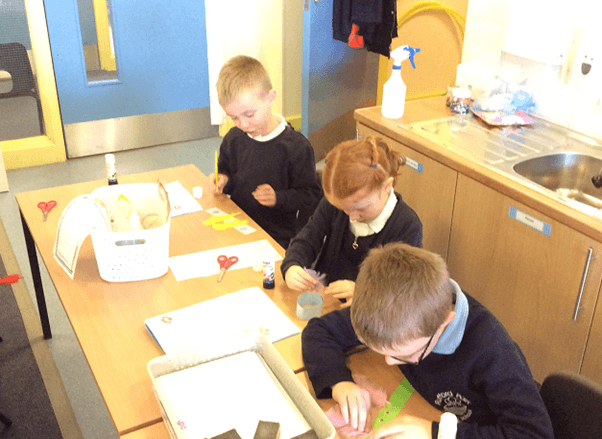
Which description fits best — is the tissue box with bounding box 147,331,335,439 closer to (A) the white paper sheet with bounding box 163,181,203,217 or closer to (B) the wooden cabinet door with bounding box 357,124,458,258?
(A) the white paper sheet with bounding box 163,181,203,217

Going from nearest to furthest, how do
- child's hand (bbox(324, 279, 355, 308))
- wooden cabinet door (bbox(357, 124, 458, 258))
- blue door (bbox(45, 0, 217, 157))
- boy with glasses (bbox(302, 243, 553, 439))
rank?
boy with glasses (bbox(302, 243, 553, 439)) → child's hand (bbox(324, 279, 355, 308)) → wooden cabinet door (bbox(357, 124, 458, 258)) → blue door (bbox(45, 0, 217, 157))

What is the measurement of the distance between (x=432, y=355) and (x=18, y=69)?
3.47 m

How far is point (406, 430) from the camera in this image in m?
1.05

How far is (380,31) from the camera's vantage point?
135 inches

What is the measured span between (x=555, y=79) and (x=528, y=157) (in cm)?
46

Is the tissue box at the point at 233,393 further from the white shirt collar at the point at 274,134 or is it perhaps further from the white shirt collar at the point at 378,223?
the white shirt collar at the point at 274,134

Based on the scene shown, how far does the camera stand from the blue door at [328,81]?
352 centimetres

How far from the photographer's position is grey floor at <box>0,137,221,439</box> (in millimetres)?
2031

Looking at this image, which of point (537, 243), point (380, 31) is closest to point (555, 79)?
point (537, 243)

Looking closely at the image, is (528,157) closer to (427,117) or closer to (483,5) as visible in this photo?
(427,117)

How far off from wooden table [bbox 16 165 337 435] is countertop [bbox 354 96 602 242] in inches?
30.9

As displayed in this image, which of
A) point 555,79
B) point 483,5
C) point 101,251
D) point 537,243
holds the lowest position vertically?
point 537,243

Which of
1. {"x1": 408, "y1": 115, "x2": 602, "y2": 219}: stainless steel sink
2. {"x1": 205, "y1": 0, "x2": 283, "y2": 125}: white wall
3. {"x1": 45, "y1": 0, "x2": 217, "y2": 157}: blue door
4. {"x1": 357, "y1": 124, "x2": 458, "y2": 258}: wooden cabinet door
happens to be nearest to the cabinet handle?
{"x1": 408, "y1": 115, "x2": 602, "y2": 219}: stainless steel sink

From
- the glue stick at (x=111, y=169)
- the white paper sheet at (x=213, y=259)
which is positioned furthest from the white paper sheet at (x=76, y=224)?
the glue stick at (x=111, y=169)
